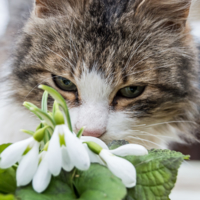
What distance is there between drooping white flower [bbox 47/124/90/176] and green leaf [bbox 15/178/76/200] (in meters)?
0.03

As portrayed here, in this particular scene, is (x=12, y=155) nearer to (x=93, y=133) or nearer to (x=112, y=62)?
(x=93, y=133)

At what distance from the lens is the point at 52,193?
0.33 metres

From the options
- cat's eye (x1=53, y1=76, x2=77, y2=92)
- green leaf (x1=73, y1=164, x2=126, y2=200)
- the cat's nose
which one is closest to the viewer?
green leaf (x1=73, y1=164, x2=126, y2=200)

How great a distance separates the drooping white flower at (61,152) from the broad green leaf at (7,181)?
A: 0.25 feet

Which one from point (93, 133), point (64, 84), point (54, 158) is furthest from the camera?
point (64, 84)

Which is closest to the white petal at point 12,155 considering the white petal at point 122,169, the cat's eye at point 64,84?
the white petal at point 122,169

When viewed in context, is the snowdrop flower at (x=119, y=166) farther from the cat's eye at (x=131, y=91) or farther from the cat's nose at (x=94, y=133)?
the cat's eye at (x=131, y=91)

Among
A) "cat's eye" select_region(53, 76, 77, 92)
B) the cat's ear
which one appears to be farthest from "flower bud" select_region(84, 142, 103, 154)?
the cat's ear

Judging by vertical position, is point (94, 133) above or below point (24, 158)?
below

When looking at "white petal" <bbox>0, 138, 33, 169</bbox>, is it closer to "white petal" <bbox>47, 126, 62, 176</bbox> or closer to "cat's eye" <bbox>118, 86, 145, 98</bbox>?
"white petal" <bbox>47, 126, 62, 176</bbox>

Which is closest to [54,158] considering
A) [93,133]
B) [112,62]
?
[93,133]

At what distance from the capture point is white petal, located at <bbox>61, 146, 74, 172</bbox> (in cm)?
35

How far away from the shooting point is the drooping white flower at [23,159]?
0.33 metres

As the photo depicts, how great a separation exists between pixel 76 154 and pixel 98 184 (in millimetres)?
47
